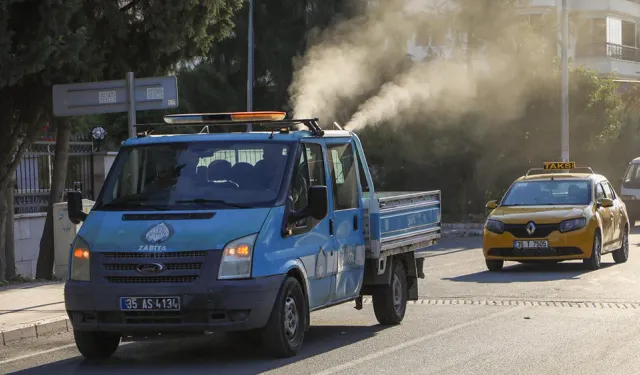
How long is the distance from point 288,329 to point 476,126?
27193mm

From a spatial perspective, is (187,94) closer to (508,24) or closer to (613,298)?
(508,24)

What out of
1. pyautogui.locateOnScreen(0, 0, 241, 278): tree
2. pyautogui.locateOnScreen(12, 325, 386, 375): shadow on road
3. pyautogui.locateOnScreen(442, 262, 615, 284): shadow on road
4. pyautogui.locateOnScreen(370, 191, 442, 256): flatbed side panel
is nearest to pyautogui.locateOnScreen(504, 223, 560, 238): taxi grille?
pyautogui.locateOnScreen(442, 262, 615, 284): shadow on road

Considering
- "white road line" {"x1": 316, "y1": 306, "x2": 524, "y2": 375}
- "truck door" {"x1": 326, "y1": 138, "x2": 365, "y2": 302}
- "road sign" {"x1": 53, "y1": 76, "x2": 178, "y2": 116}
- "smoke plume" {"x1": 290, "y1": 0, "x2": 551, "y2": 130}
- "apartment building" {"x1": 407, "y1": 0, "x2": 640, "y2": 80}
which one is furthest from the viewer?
"apartment building" {"x1": 407, "y1": 0, "x2": 640, "y2": 80}

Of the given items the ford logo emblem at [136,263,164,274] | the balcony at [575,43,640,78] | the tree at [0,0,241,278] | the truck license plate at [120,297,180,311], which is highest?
the balcony at [575,43,640,78]

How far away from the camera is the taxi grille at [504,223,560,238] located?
63.7 feet

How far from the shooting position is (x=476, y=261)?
22922 mm

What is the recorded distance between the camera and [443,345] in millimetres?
10875

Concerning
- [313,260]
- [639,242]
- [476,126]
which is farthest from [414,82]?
[313,260]

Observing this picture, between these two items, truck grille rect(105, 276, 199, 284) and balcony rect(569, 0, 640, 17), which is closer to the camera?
truck grille rect(105, 276, 199, 284)

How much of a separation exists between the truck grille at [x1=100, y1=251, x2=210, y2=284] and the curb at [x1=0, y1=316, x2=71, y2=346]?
112 inches

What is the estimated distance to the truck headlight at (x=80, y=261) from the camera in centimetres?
994

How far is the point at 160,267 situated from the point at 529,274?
1039 cm

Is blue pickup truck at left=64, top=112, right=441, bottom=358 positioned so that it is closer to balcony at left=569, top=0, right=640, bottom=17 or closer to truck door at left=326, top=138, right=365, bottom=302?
truck door at left=326, top=138, right=365, bottom=302

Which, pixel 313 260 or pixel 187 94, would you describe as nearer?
pixel 313 260
